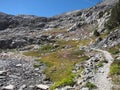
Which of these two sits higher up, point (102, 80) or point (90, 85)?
point (102, 80)

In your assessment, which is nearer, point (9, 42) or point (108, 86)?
point (108, 86)

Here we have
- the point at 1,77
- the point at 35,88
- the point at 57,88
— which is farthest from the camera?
the point at 1,77

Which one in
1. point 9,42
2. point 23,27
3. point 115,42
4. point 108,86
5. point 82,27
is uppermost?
point 23,27

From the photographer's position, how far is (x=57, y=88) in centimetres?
2353

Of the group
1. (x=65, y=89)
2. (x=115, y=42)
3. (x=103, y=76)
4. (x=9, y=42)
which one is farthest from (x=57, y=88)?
(x=9, y=42)

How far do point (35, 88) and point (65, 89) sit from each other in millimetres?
4516

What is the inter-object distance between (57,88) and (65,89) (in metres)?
1.54

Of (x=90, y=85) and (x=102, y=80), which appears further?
(x=102, y=80)

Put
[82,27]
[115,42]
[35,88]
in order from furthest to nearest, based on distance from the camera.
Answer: [82,27], [115,42], [35,88]

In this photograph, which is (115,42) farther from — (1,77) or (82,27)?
(82,27)

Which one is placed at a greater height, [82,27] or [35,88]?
[82,27]

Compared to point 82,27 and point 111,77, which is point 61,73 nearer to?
point 111,77

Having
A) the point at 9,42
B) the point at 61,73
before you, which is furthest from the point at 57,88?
the point at 9,42

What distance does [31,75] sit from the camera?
109 feet
